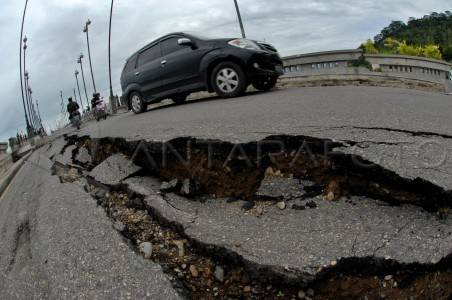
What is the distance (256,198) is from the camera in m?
3.62

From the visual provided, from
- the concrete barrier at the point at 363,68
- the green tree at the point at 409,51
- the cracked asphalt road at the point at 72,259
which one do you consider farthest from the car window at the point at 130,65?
the green tree at the point at 409,51

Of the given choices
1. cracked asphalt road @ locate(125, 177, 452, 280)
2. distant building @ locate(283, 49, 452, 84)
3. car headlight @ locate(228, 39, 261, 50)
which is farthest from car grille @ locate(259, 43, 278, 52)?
distant building @ locate(283, 49, 452, 84)

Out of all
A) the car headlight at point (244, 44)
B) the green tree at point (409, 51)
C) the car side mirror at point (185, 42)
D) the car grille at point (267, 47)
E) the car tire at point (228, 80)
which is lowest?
the green tree at point (409, 51)

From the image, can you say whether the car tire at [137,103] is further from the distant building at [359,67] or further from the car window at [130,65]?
the distant building at [359,67]

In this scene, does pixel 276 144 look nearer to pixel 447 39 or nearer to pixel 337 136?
pixel 337 136

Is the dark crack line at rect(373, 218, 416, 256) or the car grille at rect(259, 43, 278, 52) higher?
the car grille at rect(259, 43, 278, 52)

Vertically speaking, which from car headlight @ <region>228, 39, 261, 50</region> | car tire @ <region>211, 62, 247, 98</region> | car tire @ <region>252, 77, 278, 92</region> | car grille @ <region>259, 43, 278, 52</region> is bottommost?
car tire @ <region>252, 77, 278, 92</region>

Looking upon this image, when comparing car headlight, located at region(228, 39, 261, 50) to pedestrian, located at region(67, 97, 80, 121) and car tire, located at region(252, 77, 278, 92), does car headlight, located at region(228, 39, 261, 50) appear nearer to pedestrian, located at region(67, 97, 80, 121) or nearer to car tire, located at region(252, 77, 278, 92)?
car tire, located at region(252, 77, 278, 92)

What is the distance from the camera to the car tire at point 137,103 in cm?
1121

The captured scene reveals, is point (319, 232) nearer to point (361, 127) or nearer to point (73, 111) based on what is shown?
point (361, 127)

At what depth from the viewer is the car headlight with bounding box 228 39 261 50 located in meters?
8.45

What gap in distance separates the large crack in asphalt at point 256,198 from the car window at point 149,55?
18.5 feet

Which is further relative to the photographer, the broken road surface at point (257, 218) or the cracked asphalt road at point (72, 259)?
the cracked asphalt road at point (72, 259)

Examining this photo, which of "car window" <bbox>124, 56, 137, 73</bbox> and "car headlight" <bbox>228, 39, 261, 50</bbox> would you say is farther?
"car window" <bbox>124, 56, 137, 73</bbox>
